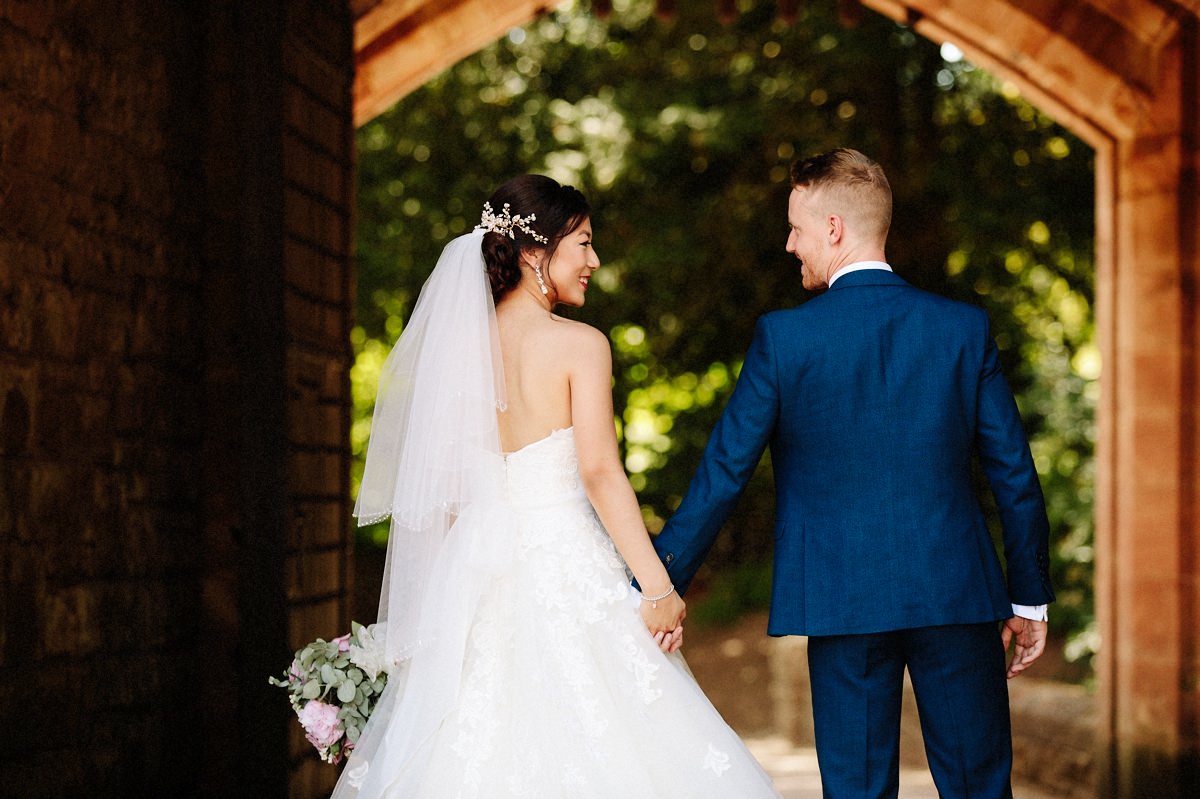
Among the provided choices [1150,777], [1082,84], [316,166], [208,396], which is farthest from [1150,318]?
[208,396]

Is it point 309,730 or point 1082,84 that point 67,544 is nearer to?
point 309,730

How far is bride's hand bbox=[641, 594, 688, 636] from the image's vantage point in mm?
3148

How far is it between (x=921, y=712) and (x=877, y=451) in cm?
58

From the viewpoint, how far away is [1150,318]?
6297 mm

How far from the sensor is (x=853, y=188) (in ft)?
10.2

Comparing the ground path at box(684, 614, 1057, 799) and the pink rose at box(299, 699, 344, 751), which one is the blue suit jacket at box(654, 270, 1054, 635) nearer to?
the pink rose at box(299, 699, 344, 751)

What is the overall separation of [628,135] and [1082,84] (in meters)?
5.15

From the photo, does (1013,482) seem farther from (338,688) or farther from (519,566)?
(338,688)

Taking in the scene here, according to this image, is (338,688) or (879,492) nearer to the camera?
(879,492)

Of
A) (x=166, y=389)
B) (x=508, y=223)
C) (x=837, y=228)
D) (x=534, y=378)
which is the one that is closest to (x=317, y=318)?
(x=166, y=389)

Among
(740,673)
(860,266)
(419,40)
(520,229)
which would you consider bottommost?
(740,673)

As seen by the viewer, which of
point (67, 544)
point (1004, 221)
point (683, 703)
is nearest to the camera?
point (683, 703)

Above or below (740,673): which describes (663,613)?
above

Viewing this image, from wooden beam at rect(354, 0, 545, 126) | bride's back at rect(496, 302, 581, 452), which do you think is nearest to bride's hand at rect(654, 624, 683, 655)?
bride's back at rect(496, 302, 581, 452)
